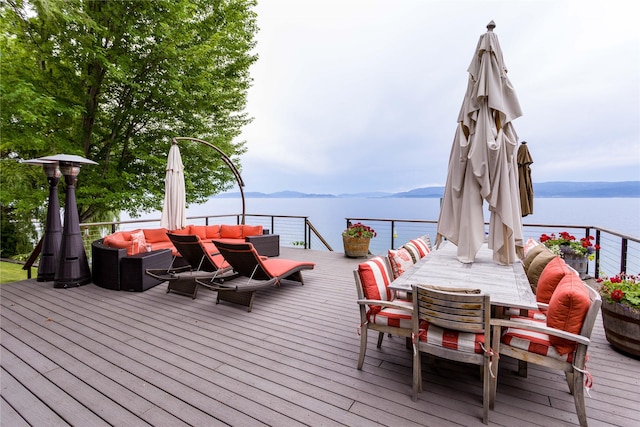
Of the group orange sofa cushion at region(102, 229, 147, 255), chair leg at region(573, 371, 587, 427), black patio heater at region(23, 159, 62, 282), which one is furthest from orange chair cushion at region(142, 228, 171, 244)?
chair leg at region(573, 371, 587, 427)

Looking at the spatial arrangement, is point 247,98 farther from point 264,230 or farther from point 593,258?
point 593,258

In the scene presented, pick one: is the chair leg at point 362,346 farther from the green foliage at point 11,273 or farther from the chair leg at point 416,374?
the green foliage at point 11,273

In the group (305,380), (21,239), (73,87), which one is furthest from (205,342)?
(21,239)

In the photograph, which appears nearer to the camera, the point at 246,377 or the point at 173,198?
the point at 246,377

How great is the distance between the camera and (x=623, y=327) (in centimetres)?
247

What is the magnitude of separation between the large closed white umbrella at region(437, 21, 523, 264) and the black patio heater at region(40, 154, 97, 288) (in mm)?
5424

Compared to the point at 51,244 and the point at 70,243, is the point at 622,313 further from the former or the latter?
the point at 51,244

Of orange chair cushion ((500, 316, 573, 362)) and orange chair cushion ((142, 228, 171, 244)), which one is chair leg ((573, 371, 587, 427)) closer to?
orange chair cushion ((500, 316, 573, 362))

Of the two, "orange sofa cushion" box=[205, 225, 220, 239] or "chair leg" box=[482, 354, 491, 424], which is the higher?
"orange sofa cushion" box=[205, 225, 220, 239]

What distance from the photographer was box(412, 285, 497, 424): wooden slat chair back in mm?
1692

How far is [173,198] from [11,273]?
15.7 ft

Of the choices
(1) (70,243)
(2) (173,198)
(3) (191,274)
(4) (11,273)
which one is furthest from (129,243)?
(4) (11,273)

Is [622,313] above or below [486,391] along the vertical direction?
above

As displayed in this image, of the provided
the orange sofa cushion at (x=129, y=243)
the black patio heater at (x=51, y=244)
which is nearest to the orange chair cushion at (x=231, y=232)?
the orange sofa cushion at (x=129, y=243)
